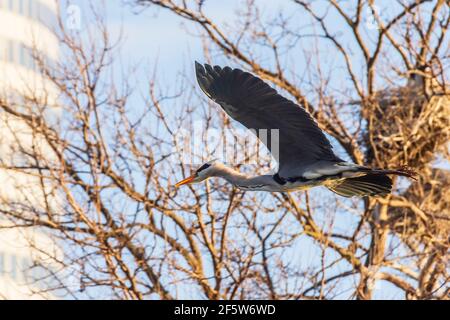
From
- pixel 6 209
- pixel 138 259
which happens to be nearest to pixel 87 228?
pixel 138 259

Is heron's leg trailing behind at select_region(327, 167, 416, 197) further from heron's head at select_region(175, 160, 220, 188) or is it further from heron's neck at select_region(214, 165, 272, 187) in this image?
heron's head at select_region(175, 160, 220, 188)

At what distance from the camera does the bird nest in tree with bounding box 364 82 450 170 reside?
14633mm

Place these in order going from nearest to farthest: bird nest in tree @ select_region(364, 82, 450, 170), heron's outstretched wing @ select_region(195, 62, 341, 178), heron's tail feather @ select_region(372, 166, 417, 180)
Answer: heron's tail feather @ select_region(372, 166, 417, 180) → heron's outstretched wing @ select_region(195, 62, 341, 178) → bird nest in tree @ select_region(364, 82, 450, 170)

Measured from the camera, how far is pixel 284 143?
785 cm

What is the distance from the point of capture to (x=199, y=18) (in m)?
15.9

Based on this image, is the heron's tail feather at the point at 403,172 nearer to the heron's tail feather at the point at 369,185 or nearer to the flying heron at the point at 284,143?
the flying heron at the point at 284,143

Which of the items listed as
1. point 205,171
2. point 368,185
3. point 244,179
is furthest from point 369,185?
point 205,171

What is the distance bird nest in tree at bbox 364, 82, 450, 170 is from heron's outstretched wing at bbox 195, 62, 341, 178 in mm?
6718

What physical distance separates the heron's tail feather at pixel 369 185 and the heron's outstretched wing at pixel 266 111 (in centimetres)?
45

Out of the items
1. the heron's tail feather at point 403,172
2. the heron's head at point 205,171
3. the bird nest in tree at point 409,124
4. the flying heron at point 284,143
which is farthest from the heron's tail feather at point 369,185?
the bird nest in tree at point 409,124

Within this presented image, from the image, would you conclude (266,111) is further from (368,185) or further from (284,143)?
(368,185)

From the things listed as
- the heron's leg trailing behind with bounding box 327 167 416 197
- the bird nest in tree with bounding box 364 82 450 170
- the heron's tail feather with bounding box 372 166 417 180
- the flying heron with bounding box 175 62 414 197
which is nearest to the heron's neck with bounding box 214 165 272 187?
the flying heron with bounding box 175 62 414 197

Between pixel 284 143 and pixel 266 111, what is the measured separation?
17.3 inches
